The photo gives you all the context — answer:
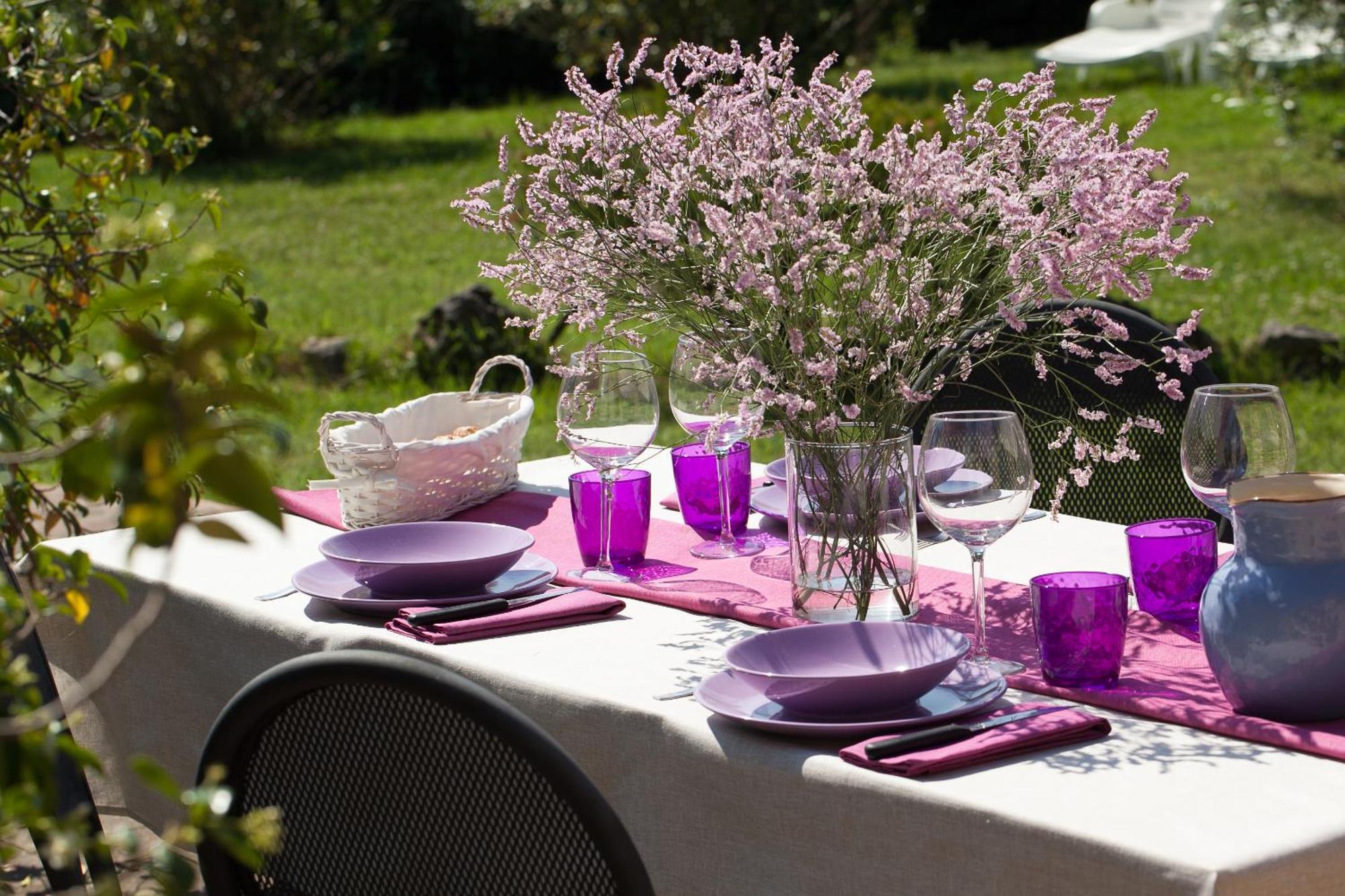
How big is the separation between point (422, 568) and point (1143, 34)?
621 inches

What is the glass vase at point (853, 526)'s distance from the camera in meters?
1.97

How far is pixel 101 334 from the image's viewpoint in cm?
825

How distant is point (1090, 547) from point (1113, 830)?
1.05 m

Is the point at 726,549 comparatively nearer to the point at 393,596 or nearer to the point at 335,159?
the point at 393,596

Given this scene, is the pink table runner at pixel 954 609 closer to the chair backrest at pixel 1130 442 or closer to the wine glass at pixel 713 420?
the wine glass at pixel 713 420

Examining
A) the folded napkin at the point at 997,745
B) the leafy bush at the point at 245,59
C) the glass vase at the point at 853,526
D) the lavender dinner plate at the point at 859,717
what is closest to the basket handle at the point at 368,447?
the glass vase at the point at 853,526

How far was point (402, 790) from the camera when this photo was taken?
1526mm

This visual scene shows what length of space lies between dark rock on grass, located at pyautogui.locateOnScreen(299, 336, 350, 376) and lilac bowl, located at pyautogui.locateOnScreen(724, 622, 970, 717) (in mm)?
6119

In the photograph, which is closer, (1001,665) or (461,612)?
(1001,665)

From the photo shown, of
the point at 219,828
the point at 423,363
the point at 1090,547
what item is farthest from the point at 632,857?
the point at 423,363

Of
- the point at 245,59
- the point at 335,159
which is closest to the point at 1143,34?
the point at 335,159

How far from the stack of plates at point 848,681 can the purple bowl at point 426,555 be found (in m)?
0.56

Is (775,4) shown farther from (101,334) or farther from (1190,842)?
(1190,842)

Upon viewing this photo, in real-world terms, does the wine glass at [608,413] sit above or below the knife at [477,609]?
above
